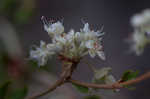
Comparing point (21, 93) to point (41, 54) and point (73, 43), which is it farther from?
point (73, 43)

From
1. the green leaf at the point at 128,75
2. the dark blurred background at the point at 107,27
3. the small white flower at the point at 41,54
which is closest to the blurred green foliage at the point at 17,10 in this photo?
the dark blurred background at the point at 107,27

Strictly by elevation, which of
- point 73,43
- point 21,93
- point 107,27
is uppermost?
point 73,43

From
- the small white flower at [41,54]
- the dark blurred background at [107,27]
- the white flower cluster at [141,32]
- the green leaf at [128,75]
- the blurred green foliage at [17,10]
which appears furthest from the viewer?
the dark blurred background at [107,27]

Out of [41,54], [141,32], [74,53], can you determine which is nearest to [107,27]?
[141,32]

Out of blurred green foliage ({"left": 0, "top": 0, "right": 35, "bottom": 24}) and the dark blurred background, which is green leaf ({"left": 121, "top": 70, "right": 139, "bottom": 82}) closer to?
blurred green foliage ({"left": 0, "top": 0, "right": 35, "bottom": 24})

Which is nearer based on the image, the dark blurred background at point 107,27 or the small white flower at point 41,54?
the small white flower at point 41,54

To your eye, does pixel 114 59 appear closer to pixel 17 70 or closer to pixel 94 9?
pixel 94 9

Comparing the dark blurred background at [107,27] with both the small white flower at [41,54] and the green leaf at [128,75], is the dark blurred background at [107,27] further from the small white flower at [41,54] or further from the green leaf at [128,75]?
the green leaf at [128,75]

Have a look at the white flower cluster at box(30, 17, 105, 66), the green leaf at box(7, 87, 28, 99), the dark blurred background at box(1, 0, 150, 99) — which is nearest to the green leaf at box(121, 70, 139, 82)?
the white flower cluster at box(30, 17, 105, 66)

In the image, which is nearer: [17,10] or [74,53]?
[74,53]
